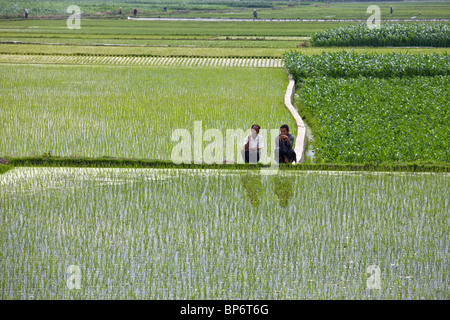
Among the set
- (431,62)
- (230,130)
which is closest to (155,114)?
(230,130)

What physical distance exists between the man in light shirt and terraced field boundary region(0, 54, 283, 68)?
43.2 feet

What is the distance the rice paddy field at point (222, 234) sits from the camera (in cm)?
705

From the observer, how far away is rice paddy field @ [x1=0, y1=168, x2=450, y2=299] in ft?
23.1

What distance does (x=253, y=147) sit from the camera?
11500mm

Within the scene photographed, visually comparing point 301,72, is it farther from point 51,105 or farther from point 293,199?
point 293,199

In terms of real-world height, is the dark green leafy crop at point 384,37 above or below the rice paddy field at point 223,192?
above

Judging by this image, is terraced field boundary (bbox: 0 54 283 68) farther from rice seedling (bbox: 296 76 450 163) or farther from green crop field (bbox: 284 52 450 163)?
rice seedling (bbox: 296 76 450 163)

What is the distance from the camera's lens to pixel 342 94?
17391 millimetres

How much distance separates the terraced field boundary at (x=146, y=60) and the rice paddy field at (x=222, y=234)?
13919mm

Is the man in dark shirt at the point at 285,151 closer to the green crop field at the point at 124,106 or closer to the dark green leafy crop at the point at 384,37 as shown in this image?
the green crop field at the point at 124,106

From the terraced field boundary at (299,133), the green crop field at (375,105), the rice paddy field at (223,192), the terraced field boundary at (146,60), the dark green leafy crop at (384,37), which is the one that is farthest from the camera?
the dark green leafy crop at (384,37)

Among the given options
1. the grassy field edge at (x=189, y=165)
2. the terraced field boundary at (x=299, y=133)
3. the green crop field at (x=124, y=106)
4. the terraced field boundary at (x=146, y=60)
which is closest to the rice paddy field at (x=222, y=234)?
the grassy field edge at (x=189, y=165)

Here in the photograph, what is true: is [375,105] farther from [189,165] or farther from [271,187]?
[271,187]

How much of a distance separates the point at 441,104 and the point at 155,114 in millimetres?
6823
